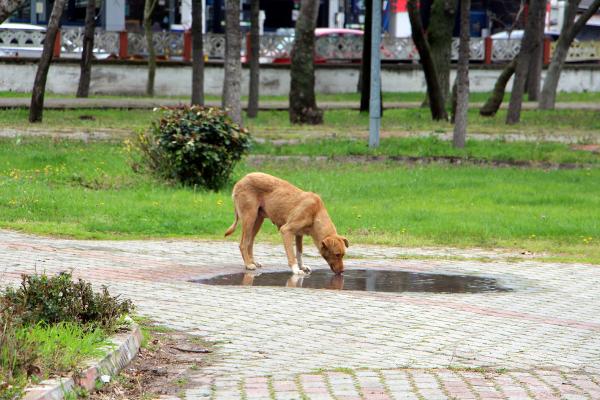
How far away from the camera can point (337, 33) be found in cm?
4925

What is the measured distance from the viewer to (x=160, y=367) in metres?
7.33

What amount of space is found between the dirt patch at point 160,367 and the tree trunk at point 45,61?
19668 mm

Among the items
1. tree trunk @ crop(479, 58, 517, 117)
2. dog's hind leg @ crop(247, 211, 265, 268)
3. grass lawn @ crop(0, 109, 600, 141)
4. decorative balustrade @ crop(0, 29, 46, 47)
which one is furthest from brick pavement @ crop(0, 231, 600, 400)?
decorative balustrade @ crop(0, 29, 46, 47)

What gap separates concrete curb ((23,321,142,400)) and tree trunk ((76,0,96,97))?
30.5 metres

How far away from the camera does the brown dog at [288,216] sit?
11.2 m

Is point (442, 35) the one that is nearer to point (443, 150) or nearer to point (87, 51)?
point (87, 51)

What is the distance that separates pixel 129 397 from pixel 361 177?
1352 cm

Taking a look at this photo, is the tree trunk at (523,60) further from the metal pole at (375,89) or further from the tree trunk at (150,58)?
the tree trunk at (150,58)

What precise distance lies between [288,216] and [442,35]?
1025 inches

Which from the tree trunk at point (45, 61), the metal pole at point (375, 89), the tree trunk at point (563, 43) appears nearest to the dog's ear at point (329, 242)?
the metal pole at point (375, 89)

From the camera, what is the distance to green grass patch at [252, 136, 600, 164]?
23.3m

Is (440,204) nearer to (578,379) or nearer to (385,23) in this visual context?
(578,379)

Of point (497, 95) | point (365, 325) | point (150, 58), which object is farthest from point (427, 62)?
point (365, 325)

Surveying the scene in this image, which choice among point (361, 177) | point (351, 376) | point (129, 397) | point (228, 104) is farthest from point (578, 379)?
point (228, 104)
